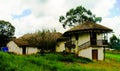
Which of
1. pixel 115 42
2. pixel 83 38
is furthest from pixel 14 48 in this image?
pixel 115 42

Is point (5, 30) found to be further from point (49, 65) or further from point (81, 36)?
point (49, 65)

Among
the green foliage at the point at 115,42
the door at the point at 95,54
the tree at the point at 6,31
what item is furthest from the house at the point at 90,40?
the green foliage at the point at 115,42

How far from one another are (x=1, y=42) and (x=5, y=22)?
643 centimetres

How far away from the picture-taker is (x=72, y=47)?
159ft

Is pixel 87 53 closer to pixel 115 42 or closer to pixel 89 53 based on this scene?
pixel 89 53

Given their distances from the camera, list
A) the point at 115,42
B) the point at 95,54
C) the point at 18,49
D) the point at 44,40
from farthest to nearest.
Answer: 1. the point at 115,42
2. the point at 18,49
3. the point at 44,40
4. the point at 95,54

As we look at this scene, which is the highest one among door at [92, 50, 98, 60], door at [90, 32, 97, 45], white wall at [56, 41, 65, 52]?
door at [90, 32, 97, 45]

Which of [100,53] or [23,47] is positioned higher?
[23,47]

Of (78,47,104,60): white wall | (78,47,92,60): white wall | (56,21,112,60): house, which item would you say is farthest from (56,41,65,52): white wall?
(78,47,92,60): white wall

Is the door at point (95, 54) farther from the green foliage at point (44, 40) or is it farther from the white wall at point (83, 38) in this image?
the green foliage at point (44, 40)

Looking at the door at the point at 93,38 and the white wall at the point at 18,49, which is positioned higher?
the door at the point at 93,38

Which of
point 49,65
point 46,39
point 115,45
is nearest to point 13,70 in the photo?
point 49,65

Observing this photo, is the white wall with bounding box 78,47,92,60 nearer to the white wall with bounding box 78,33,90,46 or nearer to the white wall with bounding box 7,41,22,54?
the white wall with bounding box 78,33,90,46

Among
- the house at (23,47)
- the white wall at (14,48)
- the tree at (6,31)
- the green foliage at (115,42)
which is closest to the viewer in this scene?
the house at (23,47)
